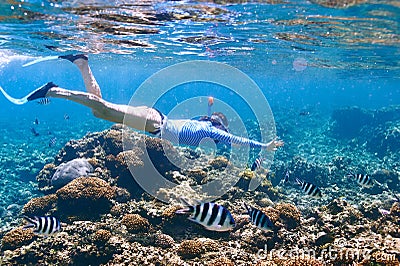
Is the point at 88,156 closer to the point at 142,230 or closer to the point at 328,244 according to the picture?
the point at 142,230

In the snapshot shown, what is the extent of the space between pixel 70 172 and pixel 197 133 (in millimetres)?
7235

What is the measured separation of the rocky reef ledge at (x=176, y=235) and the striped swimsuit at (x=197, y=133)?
9.02ft

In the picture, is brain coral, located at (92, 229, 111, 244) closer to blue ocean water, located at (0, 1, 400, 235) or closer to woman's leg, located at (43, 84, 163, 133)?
woman's leg, located at (43, 84, 163, 133)

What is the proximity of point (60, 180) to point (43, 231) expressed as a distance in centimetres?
546

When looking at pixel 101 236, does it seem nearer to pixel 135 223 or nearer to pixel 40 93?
pixel 135 223

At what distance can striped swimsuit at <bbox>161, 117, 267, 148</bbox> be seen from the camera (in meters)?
5.61

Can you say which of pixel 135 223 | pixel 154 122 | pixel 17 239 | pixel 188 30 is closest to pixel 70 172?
pixel 17 239

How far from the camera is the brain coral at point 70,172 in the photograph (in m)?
10.7

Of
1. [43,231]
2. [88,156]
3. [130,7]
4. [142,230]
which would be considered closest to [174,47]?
[130,7]

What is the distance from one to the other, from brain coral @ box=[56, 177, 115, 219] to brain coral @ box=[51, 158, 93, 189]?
150 centimetres

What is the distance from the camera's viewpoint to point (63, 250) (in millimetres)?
7324

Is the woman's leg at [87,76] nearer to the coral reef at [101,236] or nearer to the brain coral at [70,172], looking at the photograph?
the coral reef at [101,236]

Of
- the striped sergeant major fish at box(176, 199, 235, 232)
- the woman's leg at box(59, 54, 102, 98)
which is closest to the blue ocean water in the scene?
the woman's leg at box(59, 54, 102, 98)

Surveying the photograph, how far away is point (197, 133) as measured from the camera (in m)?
5.61
